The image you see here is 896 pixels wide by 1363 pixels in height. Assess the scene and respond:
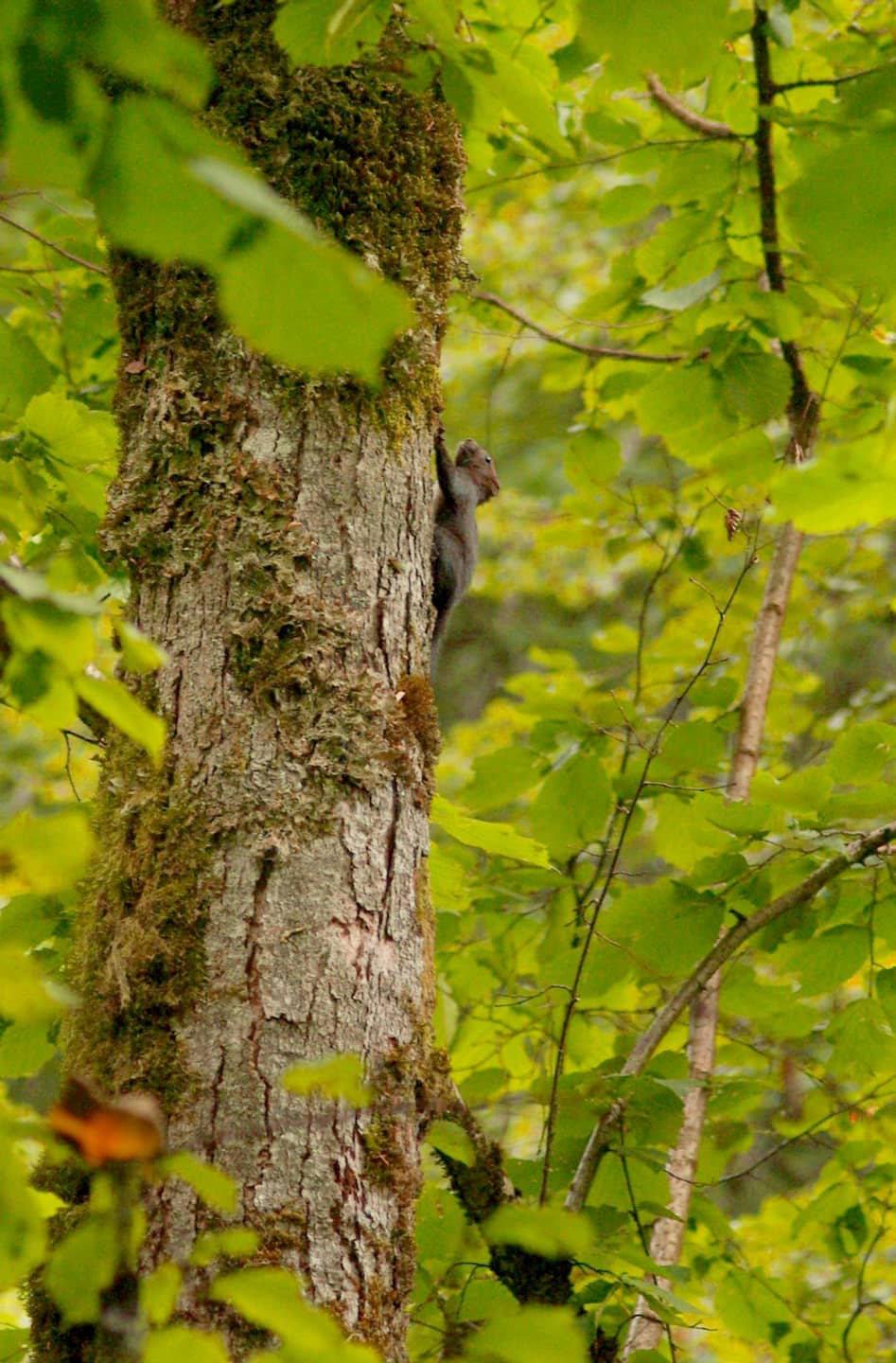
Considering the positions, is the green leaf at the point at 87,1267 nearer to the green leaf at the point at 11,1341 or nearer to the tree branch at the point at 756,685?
the green leaf at the point at 11,1341

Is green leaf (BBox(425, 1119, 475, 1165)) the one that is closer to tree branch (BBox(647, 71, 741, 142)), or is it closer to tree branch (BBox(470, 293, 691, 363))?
tree branch (BBox(470, 293, 691, 363))

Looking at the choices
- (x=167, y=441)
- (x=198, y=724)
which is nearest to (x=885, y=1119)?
(x=198, y=724)

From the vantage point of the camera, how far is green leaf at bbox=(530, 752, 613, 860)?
250 centimetres

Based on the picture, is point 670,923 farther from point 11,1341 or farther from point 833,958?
point 11,1341

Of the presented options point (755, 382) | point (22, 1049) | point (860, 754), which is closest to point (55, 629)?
point (22, 1049)

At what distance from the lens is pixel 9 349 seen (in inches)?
72.4

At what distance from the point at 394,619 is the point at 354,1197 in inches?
27.3

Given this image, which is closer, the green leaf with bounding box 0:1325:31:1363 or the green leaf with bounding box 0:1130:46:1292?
the green leaf with bounding box 0:1130:46:1292

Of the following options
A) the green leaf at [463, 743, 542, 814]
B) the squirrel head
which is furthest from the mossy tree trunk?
the squirrel head

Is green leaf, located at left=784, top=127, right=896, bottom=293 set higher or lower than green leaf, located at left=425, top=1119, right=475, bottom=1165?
higher

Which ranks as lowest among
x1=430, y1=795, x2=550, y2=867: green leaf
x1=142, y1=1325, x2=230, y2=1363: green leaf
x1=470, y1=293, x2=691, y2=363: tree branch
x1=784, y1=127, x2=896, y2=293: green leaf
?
x1=142, y1=1325, x2=230, y2=1363: green leaf

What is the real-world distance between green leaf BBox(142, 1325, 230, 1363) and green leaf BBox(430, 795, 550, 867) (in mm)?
1285

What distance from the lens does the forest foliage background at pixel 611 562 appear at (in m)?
0.57

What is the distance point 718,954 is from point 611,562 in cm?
175
